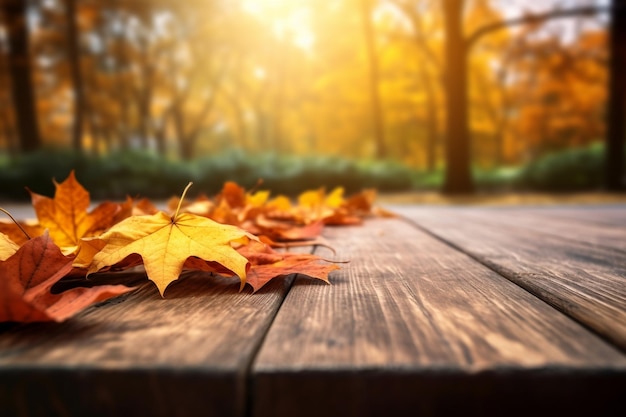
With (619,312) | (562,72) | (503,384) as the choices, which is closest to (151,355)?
(503,384)

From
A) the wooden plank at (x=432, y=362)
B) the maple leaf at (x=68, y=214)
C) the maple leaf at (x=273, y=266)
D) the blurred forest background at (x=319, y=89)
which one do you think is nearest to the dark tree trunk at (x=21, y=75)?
the blurred forest background at (x=319, y=89)

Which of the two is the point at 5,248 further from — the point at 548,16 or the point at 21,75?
the point at 21,75

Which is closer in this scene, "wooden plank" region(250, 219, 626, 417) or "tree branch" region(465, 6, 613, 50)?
"wooden plank" region(250, 219, 626, 417)

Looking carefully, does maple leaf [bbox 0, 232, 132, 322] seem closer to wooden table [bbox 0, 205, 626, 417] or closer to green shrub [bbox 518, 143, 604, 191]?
wooden table [bbox 0, 205, 626, 417]

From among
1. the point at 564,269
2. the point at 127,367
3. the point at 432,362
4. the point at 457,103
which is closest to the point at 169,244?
the point at 127,367

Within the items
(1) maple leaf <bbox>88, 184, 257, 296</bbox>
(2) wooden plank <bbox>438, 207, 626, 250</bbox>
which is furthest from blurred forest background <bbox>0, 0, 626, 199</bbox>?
(1) maple leaf <bbox>88, 184, 257, 296</bbox>

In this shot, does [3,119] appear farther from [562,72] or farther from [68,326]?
[68,326]
